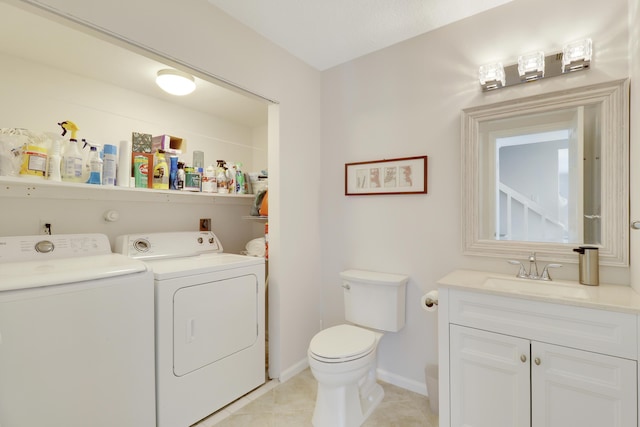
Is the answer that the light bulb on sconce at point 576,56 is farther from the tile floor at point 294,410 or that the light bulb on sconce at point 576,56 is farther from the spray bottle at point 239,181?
the spray bottle at point 239,181

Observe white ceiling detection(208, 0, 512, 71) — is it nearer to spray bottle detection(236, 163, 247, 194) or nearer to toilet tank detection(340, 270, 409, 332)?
spray bottle detection(236, 163, 247, 194)

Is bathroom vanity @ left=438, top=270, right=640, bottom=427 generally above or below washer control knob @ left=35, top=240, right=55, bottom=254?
below

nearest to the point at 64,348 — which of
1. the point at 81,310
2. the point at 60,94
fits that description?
the point at 81,310

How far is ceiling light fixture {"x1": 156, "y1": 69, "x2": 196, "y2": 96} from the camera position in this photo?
6.82ft

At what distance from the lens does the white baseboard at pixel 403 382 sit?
2.05 m

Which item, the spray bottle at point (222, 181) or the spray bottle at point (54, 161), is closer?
the spray bottle at point (54, 161)

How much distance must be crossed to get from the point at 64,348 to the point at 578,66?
2.75 m

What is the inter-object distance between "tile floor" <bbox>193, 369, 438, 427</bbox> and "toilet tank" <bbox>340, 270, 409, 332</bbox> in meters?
0.46

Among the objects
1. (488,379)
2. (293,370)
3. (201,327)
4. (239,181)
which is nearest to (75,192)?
(239,181)

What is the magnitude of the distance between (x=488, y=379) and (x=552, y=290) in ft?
1.80

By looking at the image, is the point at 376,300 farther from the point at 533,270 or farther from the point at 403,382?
the point at 533,270

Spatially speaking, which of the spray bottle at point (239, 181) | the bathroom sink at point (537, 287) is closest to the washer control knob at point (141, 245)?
the spray bottle at point (239, 181)

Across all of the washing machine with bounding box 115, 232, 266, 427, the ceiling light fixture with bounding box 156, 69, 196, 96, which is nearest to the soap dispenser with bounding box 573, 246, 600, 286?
the washing machine with bounding box 115, 232, 266, 427

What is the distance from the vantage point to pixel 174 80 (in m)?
2.09
